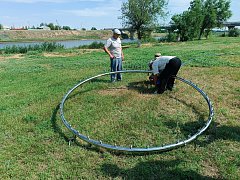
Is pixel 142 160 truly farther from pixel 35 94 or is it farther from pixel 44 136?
pixel 35 94

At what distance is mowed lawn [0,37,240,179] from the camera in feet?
12.5

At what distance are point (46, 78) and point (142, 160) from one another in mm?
6901

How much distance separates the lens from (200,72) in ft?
31.1

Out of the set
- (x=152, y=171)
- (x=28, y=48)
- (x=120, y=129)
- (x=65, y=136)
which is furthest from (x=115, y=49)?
(x=28, y=48)

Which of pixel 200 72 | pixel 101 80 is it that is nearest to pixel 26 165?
pixel 101 80

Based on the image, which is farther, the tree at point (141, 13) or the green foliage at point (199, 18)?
the green foliage at point (199, 18)

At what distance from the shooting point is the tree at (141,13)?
103 feet

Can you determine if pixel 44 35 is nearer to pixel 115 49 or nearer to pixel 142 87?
pixel 115 49

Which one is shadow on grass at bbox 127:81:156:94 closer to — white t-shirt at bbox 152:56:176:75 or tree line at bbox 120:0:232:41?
white t-shirt at bbox 152:56:176:75

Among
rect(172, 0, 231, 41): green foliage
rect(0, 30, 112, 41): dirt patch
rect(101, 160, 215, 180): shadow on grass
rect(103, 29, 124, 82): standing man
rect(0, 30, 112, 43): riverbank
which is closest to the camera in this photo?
rect(101, 160, 215, 180): shadow on grass

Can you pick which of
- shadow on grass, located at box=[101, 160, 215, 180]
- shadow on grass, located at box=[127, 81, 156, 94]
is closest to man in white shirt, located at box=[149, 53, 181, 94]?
shadow on grass, located at box=[127, 81, 156, 94]

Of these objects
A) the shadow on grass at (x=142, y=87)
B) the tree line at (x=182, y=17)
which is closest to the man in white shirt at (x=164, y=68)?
the shadow on grass at (x=142, y=87)

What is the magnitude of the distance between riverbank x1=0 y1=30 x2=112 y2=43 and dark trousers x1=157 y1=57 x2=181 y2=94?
5551 centimetres

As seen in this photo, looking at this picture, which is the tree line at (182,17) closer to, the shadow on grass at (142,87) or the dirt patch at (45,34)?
the shadow on grass at (142,87)
